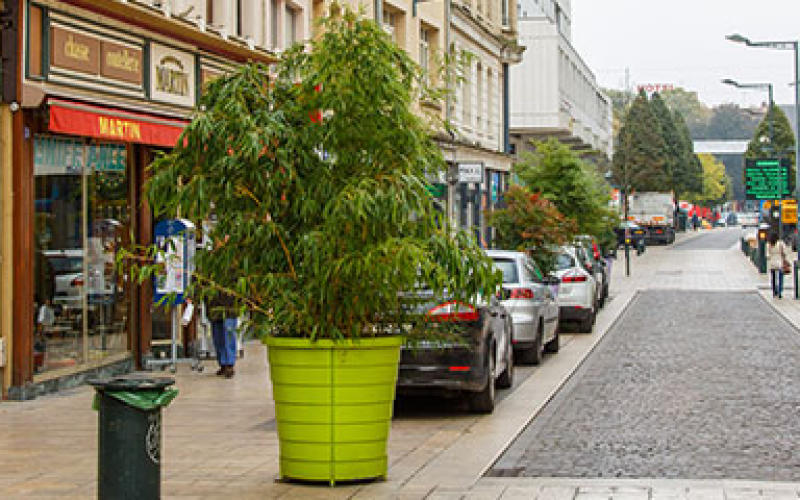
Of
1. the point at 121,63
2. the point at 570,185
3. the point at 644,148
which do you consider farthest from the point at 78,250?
the point at 644,148

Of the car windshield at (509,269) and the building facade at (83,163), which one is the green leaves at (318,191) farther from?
the car windshield at (509,269)

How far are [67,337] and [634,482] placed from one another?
838cm

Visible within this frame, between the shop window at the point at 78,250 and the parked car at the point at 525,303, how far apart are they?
5.04 metres

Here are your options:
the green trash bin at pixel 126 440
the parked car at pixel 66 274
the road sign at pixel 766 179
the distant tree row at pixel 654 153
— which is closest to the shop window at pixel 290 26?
the parked car at pixel 66 274

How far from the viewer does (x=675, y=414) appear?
12.7m

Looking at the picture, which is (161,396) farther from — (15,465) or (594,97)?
(594,97)

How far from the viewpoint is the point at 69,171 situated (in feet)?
50.2

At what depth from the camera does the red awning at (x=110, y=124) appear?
14117 millimetres

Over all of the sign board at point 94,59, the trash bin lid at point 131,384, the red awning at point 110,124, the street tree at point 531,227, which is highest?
the sign board at point 94,59

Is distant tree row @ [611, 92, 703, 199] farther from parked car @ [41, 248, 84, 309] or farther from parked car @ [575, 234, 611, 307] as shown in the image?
parked car @ [41, 248, 84, 309]

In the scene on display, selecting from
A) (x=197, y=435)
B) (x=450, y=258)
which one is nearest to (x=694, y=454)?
(x=450, y=258)

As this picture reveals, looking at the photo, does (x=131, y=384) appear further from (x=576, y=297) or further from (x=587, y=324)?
(x=587, y=324)

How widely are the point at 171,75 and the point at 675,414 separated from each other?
28.6 ft

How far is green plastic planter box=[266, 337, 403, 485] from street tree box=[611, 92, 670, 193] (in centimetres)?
9511
